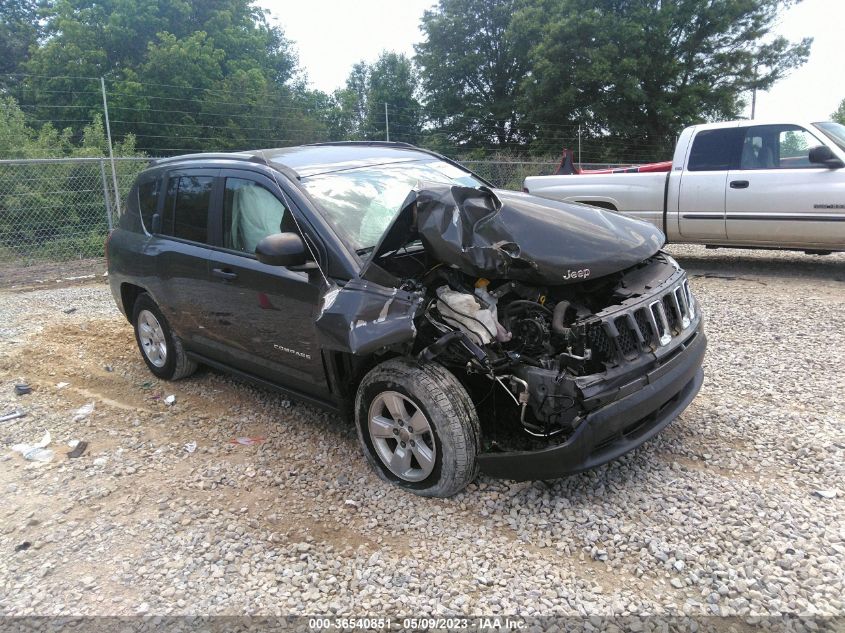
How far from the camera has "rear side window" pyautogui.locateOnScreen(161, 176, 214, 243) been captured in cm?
442

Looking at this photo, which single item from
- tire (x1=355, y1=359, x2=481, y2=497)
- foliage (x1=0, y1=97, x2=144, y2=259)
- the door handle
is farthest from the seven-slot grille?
foliage (x1=0, y1=97, x2=144, y2=259)

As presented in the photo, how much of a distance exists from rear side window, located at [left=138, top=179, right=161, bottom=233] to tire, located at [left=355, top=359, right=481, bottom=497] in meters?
2.72

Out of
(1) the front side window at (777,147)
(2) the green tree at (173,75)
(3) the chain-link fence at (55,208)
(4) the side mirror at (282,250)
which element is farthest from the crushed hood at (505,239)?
(2) the green tree at (173,75)

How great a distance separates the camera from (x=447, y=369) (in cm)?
320

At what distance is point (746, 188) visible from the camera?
7.68 m

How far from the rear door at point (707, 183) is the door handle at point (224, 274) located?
248 inches

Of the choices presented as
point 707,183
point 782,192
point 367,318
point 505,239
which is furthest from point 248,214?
point 782,192

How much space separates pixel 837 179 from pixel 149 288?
24.3 feet

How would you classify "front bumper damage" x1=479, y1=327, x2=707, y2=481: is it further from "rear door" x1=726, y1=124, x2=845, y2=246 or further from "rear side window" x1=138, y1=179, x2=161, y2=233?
"rear door" x1=726, y1=124, x2=845, y2=246

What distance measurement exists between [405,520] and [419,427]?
47cm

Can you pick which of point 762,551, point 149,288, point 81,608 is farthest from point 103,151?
point 762,551

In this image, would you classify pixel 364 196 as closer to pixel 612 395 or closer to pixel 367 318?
pixel 367 318

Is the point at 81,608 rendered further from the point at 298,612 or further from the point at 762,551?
the point at 762,551

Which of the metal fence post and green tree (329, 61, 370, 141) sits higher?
green tree (329, 61, 370, 141)
